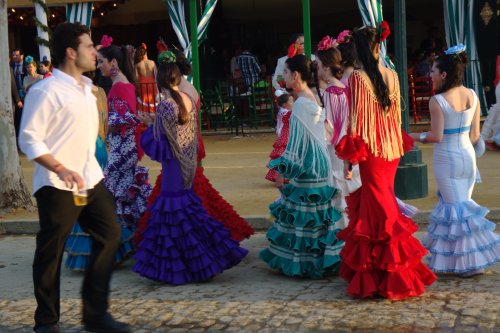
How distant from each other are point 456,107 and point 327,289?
1.75 meters

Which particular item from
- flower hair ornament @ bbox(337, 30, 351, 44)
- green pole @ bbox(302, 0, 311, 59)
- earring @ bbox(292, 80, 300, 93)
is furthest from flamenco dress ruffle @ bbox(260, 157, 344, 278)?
green pole @ bbox(302, 0, 311, 59)

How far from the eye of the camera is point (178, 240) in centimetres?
739

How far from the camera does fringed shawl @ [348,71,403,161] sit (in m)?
6.60

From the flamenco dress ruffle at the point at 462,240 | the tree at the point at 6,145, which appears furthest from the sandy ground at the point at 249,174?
the flamenco dress ruffle at the point at 462,240

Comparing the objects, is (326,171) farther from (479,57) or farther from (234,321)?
(479,57)

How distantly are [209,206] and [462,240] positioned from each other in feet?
7.16

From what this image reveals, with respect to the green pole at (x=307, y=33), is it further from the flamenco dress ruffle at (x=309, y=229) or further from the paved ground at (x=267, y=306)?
the paved ground at (x=267, y=306)

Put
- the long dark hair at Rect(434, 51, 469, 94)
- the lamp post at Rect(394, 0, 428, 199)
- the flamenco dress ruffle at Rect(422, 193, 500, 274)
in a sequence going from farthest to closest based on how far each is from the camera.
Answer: the lamp post at Rect(394, 0, 428, 199) < the long dark hair at Rect(434, 51, 469, 94) < the flamenco dress ruffle at Rect(422, 193, 500, 274)

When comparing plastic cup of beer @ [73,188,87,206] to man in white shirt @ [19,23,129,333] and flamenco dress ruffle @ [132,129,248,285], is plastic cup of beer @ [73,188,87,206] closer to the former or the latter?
man in white shirt @ [19,23,129,333]

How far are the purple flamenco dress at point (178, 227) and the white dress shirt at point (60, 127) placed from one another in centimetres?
161

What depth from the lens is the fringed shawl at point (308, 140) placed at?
737 cm

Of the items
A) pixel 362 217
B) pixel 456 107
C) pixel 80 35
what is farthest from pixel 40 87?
pixel 456 107

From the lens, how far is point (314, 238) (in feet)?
24.1

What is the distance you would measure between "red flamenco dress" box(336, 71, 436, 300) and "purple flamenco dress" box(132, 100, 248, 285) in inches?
49.3
